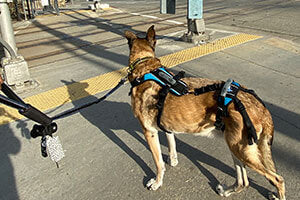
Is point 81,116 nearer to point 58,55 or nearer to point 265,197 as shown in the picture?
point 265,197

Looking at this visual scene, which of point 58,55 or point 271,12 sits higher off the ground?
point 271,12

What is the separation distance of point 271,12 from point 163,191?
11.9 m

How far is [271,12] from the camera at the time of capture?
39.1ft

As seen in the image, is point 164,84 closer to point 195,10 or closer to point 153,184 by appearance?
point 153,184

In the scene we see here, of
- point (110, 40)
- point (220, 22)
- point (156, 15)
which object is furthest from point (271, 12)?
point (110, 40)

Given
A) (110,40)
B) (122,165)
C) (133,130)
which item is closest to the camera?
(122,165)

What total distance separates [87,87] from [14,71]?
144cm

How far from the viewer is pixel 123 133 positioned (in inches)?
148

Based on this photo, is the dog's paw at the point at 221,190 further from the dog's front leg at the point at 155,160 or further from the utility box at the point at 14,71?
the utility box at the point at 14,71

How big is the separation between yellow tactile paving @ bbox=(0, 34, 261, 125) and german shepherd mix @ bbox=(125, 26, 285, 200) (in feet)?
7.57

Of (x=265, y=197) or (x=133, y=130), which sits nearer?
(x=265, y=197)

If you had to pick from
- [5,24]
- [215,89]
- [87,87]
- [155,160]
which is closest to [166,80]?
[215,89]

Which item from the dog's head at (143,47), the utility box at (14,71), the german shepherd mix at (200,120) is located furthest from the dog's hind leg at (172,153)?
the utility box at (14,71)

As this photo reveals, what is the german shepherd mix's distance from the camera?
214 centimetres
